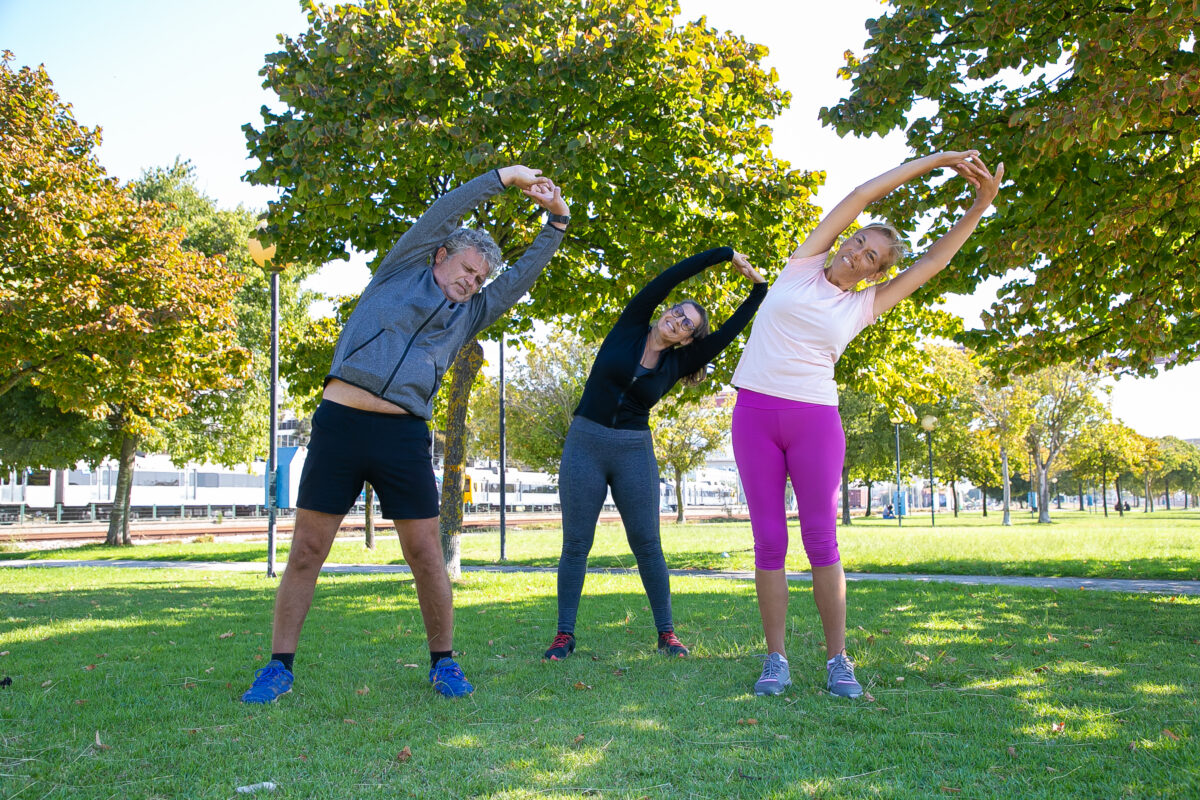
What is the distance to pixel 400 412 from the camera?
134 inches

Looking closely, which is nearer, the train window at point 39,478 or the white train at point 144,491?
the white train at point 144,491

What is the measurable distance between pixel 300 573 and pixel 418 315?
1220 mm

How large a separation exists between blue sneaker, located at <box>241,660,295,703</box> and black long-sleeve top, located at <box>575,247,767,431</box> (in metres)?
1.87

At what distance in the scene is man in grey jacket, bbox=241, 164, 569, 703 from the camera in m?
3.33

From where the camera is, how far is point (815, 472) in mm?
3428

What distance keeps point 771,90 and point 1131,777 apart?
829 cm

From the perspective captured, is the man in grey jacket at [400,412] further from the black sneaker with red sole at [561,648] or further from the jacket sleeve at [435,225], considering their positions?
the black sneaker with red sole at [561,648]

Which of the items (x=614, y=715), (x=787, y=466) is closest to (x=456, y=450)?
(x=787, y=466)

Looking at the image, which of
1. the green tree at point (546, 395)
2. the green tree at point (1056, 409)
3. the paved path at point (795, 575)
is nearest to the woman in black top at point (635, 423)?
the paved path at point (795, 575)

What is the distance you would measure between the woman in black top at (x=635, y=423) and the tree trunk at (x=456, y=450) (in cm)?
562

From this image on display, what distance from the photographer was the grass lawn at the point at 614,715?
90.1 inches

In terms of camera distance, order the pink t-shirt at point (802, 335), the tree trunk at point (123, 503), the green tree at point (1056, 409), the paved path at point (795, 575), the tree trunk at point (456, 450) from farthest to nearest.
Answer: the green tree at point (1056, 409) < the tree trunk at point (123, 503) < the tree trunk at point (456, 450) < the paved path at point (795, 575) < the pink t-shirt at point (802, 335)

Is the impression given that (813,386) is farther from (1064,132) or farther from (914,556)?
(914,556)

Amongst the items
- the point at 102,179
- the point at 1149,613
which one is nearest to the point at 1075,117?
the point at 1149,613
